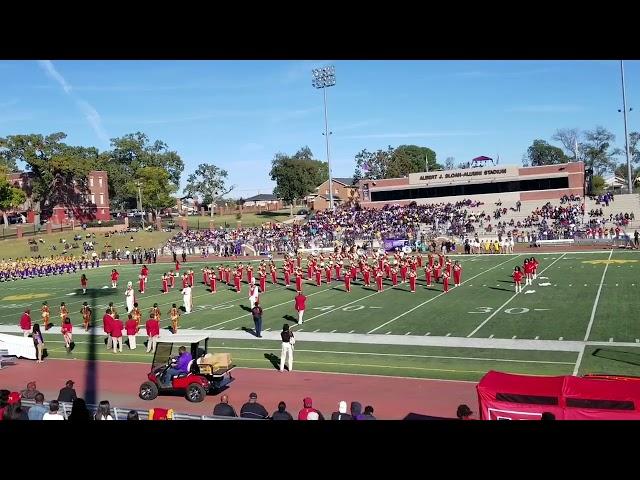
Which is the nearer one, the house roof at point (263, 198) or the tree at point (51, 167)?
the tree at point (51, 167)

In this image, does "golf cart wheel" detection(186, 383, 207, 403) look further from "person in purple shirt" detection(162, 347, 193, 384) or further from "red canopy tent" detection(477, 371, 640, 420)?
"red canopy tent" detection(477, 371, 640, 420)

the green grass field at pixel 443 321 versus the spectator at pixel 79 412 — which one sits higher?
the spectator at pixel 79 412

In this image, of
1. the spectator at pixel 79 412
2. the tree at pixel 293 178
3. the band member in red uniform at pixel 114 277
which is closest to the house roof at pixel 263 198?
the tree at pixel 293 178

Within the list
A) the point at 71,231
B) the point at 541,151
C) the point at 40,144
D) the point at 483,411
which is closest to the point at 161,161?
the point at 40,144

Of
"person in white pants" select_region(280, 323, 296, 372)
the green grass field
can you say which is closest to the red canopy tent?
the green grass field

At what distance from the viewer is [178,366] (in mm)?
12789

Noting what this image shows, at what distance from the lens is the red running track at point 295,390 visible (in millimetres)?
11539

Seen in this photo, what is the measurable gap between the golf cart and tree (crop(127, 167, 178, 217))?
67485 millimetres

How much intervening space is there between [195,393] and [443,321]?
345 inches

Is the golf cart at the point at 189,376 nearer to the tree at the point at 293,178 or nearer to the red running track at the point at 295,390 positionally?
the red running track at the point at 295,390

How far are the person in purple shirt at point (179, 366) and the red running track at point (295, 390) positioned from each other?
1.37 feet

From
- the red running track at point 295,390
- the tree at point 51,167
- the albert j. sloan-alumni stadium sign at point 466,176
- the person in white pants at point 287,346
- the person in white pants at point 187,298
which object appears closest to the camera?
the red running track at point 295,390

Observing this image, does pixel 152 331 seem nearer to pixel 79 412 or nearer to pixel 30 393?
pixel 30 393
